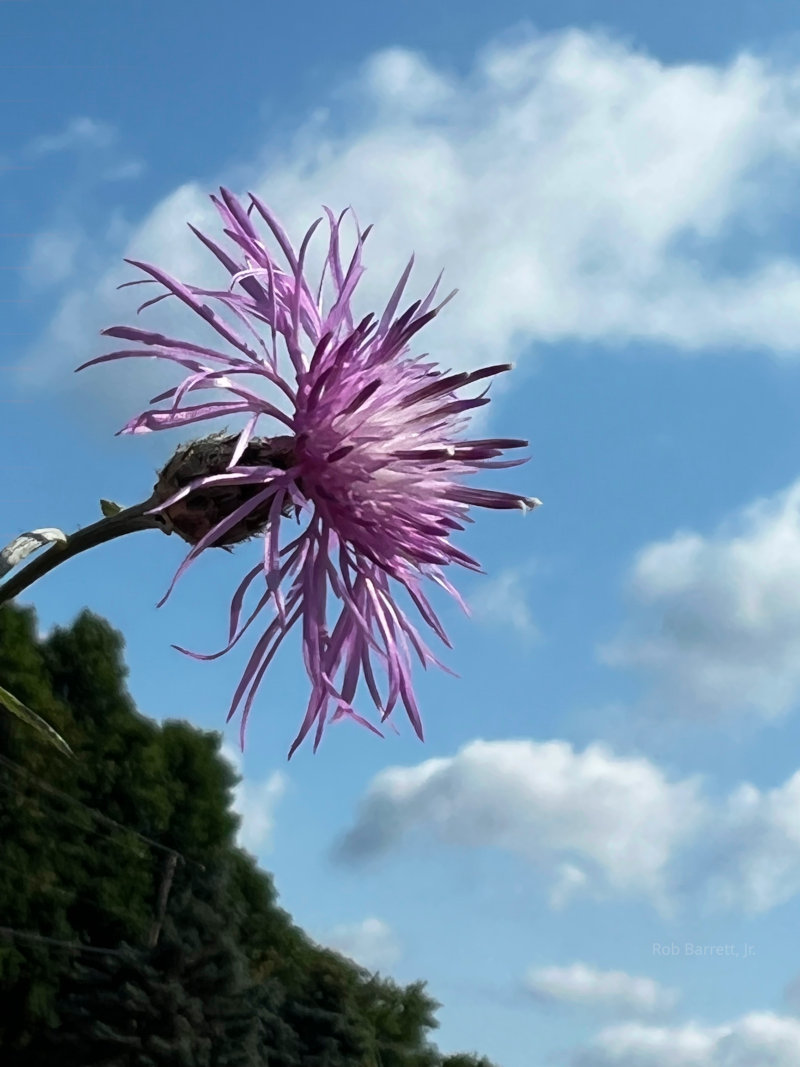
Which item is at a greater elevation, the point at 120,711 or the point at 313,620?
the point at 120,711

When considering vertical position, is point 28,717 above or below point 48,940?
below

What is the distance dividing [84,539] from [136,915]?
77.0 feet

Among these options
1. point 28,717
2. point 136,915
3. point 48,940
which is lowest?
point 28,717

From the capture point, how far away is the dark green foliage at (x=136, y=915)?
21656mm

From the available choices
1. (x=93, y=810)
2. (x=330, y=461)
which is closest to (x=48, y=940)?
(x=93, y=810)

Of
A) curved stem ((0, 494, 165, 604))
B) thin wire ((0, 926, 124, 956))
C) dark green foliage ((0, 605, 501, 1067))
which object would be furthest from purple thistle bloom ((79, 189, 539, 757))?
thin wire ((0, 926, 124, 956))

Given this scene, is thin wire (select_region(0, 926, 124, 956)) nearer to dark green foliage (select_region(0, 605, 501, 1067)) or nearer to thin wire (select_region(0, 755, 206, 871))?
dark green foliage (select_region(0, 605, 501, 1067))

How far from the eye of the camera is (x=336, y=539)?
229cm

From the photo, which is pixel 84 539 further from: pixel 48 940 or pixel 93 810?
pixel 93 810

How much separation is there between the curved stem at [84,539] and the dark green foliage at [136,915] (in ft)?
64.9

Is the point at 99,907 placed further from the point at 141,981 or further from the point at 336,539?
the point at 336,539

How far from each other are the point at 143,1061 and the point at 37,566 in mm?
20414

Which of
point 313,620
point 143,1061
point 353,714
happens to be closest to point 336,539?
point 313,620

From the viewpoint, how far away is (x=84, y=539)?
190cm
